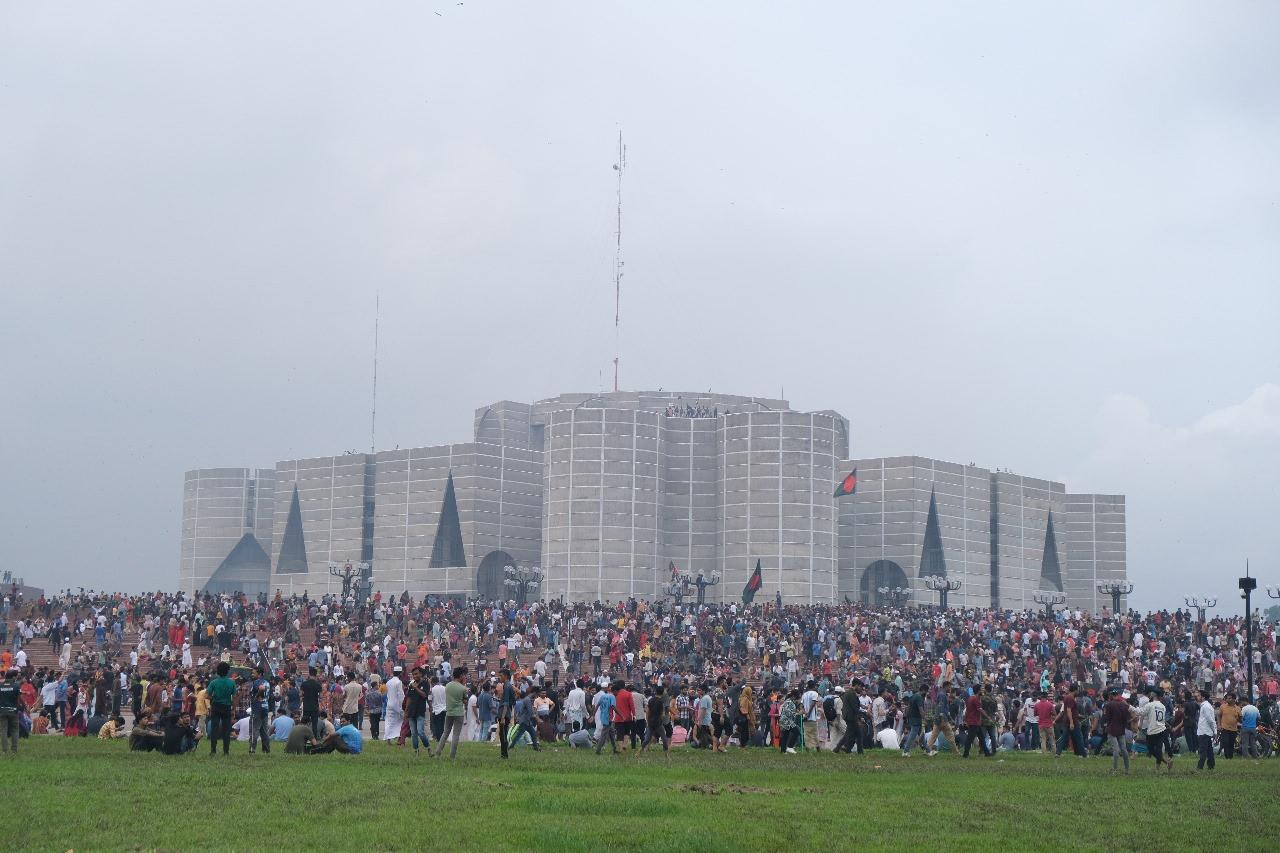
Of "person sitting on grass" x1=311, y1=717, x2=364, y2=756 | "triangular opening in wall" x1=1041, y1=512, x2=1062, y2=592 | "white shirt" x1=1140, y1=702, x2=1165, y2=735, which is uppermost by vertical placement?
"triangular opening in wall" x1=1041, y1=512, x2=1062, y2=592

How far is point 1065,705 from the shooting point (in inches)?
1057

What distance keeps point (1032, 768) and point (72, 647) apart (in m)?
35.7

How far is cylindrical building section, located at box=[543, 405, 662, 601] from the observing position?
77438 mm

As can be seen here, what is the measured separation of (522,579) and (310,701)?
5687cm

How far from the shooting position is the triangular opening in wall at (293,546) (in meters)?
93.2

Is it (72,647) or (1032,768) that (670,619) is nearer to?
(72,647)

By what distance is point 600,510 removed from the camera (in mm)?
77562

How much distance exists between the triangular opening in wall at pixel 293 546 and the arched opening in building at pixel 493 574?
563 inches

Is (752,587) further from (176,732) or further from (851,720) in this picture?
(176,732)

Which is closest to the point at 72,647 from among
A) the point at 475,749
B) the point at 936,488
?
the point at 475,749

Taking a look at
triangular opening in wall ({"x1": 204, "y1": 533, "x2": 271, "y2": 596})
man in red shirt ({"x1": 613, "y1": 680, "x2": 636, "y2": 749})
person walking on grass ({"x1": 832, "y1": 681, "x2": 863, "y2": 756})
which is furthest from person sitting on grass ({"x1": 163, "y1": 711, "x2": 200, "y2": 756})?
triangular opening in wall ({"x1": 204, "y1": 533, "x2": 271, "y2": 596})

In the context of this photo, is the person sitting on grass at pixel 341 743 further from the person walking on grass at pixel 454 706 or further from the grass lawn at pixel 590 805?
the person walking on grass at pixel 454 706

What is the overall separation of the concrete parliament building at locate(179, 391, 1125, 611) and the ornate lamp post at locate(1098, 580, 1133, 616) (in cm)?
645

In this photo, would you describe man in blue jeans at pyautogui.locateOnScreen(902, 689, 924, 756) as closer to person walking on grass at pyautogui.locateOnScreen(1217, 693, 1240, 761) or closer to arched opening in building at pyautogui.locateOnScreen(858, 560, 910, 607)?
person walking on grass at pyautogui.locateOnScreen(1217, 693, 1240, 761)
